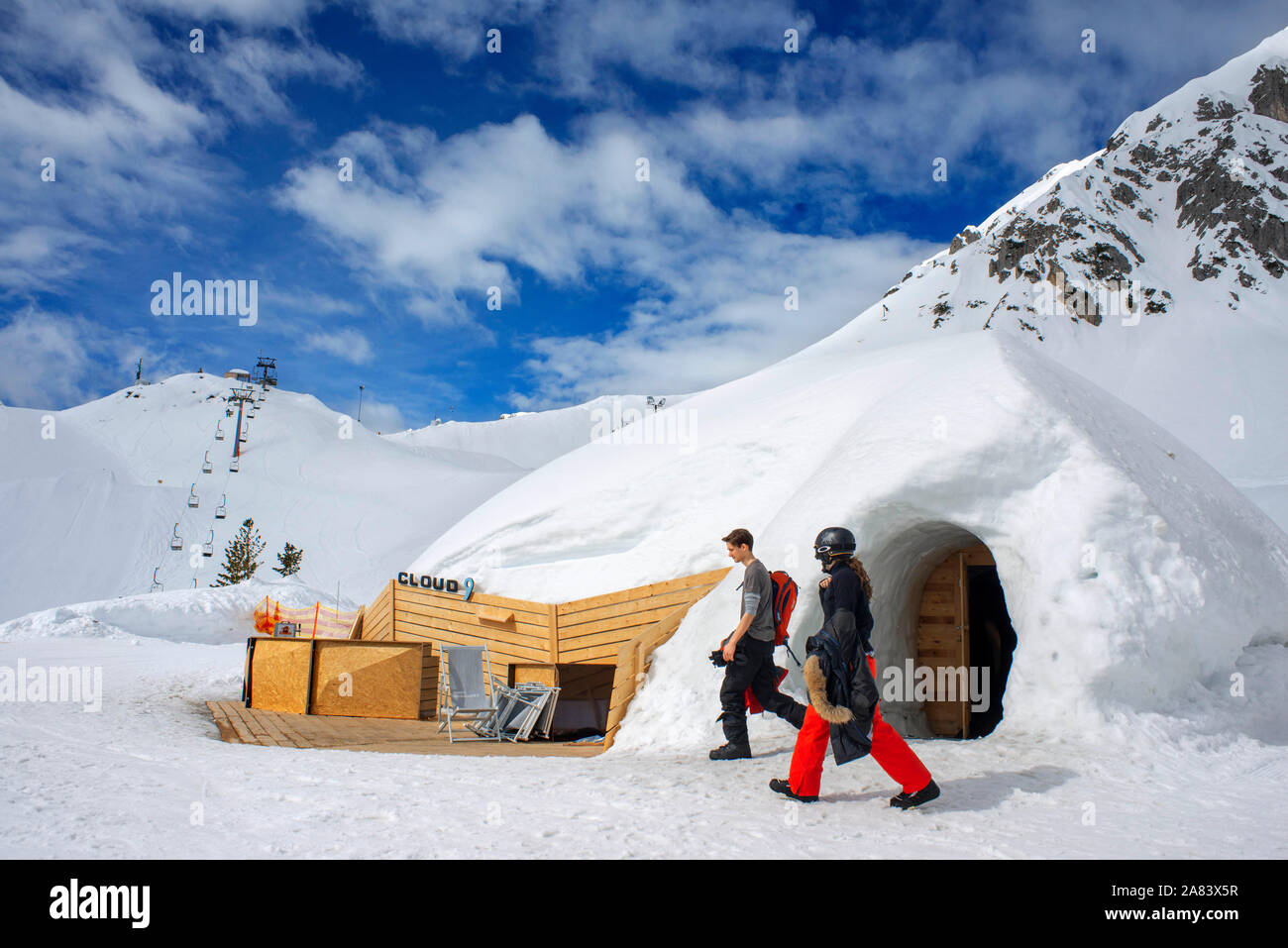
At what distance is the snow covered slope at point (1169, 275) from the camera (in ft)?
191

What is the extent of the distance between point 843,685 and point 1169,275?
91.6m

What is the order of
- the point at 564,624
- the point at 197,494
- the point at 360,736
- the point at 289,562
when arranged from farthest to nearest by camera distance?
the point at 197,494 < the point at 289,562 < the point at 564,624 < the point at 360,736

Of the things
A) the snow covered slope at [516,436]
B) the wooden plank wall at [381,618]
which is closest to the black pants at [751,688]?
the wooden plank wall at [381,618]

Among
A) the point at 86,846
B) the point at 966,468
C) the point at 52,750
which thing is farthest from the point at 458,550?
the point at 86,846

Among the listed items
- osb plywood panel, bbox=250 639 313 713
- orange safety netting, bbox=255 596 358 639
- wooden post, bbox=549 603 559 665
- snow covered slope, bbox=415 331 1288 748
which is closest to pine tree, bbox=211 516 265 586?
orange safety netting, bbox=255 596 358 639

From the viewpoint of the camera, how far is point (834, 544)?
4.81 m

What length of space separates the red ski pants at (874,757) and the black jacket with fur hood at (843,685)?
0.08 m

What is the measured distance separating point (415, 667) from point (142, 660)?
10872 mm

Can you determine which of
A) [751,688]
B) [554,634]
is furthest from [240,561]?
[751,688]

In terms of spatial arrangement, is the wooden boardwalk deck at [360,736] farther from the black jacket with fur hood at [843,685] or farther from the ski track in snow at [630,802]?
the black jacket with fur hood at [843,685]

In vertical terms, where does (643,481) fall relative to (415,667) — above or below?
above

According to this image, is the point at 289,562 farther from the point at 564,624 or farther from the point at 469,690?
the point at 469,690
